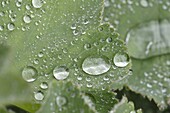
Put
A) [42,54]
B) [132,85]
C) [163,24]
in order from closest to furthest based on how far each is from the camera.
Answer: [42,54] < [132,85] < [163,24]

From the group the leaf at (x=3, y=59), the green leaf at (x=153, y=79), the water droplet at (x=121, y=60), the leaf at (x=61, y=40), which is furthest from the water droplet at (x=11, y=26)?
the green leaf at (x=153, y=79)

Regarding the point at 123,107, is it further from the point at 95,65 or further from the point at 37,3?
the point at 37,3

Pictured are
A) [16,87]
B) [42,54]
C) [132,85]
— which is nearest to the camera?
[16,87]

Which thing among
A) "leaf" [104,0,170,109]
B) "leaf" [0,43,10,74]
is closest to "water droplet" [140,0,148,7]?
"leaf" [104,0,170,109]

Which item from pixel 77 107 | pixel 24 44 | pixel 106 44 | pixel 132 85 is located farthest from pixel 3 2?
pixel 132 85

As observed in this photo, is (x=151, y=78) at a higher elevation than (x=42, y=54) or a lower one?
lower

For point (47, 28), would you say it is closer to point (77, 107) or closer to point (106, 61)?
point (106, 61)
